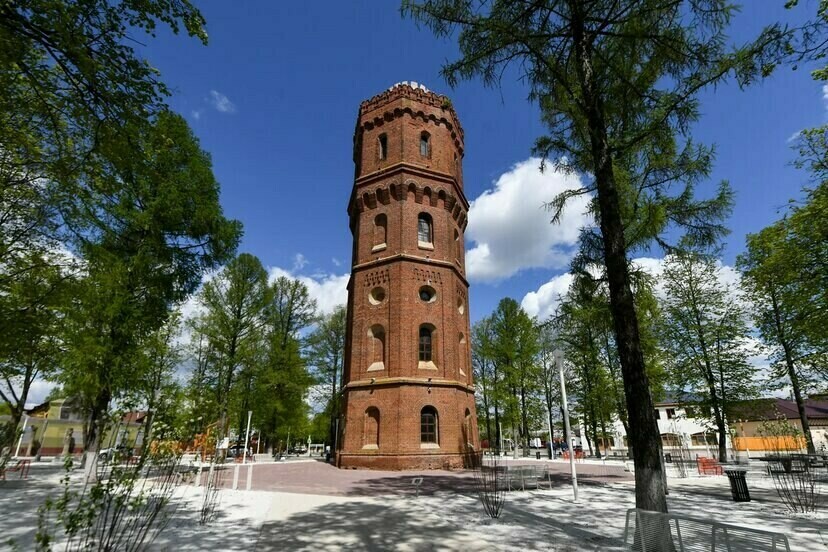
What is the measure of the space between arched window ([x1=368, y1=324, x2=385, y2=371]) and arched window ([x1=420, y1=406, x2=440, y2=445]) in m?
3.23

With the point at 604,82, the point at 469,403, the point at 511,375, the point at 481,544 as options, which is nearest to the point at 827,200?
the point at 604,82

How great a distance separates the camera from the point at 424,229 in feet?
77.2

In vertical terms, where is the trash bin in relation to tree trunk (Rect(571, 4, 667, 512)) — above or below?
below

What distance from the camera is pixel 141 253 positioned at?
15305mm

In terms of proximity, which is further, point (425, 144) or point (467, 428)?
point (425, 144)

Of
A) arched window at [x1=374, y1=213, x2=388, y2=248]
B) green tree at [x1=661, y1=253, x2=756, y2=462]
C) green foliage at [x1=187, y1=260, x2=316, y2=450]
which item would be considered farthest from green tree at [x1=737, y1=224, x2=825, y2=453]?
green foliage at [x1=187, y1=260, x2=316, y2=450]

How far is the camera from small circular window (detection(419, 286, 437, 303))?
2201 centimetres

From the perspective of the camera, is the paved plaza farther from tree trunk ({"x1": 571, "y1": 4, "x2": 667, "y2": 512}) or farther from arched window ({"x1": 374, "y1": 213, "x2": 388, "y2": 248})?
arched window ({"x1": 374, "y1": 213, "x2": 388, "y2": 248})

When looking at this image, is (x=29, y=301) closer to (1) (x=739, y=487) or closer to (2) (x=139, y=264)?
(2) (x=139, y=264)

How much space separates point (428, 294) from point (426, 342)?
2608mm

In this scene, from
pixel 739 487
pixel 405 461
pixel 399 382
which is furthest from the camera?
pixel 399 382

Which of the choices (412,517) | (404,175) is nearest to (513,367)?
(404,175)

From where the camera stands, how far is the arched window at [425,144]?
81.4ft

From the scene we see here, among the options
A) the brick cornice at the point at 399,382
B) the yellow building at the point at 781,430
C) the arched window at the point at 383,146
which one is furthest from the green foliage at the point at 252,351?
the yellow building at the point at 781,430
